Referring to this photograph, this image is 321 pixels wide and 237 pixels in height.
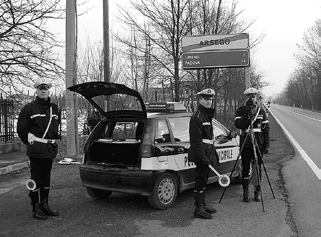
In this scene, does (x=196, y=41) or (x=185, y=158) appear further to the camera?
(x=196, y=41)

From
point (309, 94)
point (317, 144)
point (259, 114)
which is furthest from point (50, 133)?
point (309, 94)

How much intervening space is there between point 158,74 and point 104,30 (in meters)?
3.02

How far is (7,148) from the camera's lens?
11695 millimetres

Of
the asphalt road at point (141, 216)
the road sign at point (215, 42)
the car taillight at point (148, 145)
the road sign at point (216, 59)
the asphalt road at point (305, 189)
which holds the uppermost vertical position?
the road sign at point (215, 42)

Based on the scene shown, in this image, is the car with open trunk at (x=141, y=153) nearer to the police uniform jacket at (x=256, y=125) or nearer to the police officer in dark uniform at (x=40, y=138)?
the police officer in dark uniform at (x=40, y=138)

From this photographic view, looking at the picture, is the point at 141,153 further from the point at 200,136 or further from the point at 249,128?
the point at 249,128

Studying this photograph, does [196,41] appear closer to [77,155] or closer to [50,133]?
[77,155]

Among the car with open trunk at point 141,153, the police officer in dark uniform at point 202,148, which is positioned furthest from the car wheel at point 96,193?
the police officer in dark uniform at point 202,148

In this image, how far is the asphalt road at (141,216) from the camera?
4449 millimetres

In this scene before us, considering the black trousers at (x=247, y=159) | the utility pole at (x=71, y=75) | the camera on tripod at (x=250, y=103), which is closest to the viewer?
the camera on tripod at (x=250, y=103)

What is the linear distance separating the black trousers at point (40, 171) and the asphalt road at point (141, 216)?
52 centimetres

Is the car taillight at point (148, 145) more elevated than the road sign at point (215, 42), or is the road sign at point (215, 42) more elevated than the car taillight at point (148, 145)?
the road sign at point (215, 42)

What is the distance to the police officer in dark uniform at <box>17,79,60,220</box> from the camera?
5.01m

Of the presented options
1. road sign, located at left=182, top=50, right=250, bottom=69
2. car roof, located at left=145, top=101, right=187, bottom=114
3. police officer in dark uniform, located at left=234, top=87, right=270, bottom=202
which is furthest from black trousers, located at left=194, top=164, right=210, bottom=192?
road sign, located at left=182, top=50, right=250, bottom=69
